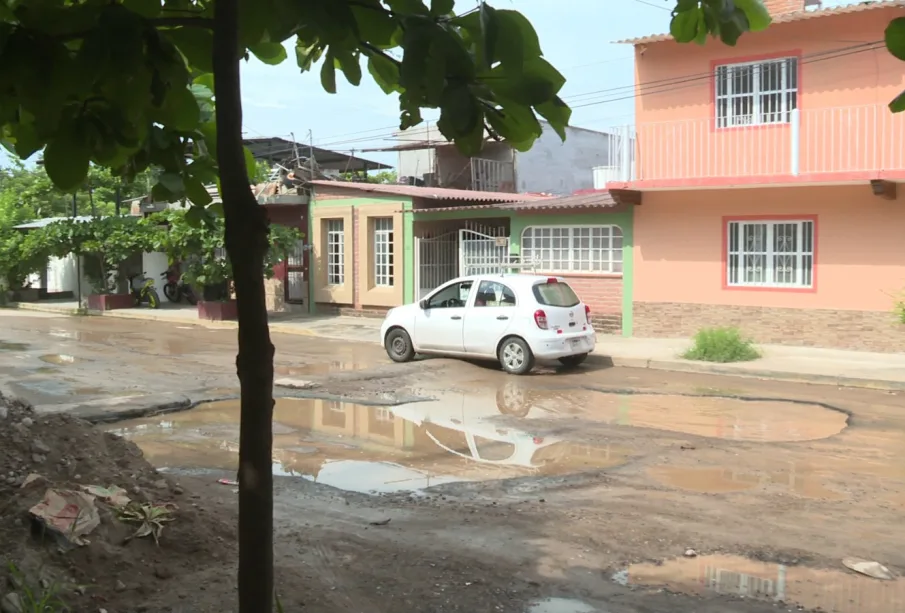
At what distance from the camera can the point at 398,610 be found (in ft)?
14.2

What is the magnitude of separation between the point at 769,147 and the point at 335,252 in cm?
1248

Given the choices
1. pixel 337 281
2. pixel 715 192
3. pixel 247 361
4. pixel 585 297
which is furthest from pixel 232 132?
pixel 337 281

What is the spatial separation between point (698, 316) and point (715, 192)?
251cm

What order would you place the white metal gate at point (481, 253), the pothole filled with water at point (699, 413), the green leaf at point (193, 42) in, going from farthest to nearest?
the white metal gate at point (481, 253) → the pothole filled with water at point (699, 413) → the green leaf at point (193, 42)

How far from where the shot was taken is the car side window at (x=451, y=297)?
15.2 meters

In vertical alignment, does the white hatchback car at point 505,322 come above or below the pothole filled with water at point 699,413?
above

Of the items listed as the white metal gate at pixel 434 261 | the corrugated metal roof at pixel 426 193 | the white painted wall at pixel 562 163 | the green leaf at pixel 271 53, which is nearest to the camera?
the green leaf at pixel 271 53

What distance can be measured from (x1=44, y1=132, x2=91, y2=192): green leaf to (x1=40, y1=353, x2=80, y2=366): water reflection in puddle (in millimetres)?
13816

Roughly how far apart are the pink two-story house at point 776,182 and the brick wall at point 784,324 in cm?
2

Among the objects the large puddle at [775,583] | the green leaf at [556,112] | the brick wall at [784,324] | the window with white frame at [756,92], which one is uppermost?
the window with white frame at [756,92]

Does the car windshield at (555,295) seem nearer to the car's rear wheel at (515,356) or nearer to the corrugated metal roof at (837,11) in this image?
the car's rear wheel at (515,356)

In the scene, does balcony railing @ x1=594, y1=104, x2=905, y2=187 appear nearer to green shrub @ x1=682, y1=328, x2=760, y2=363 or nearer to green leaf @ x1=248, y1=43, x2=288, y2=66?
green shrub @ x1=682, y1=328, x2=760, y2=363

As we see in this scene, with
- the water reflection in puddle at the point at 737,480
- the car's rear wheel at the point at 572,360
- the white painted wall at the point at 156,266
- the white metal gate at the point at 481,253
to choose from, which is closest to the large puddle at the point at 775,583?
the water reflection in puddle at the point at 737,480

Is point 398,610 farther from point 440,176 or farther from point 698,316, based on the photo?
point 440,176
